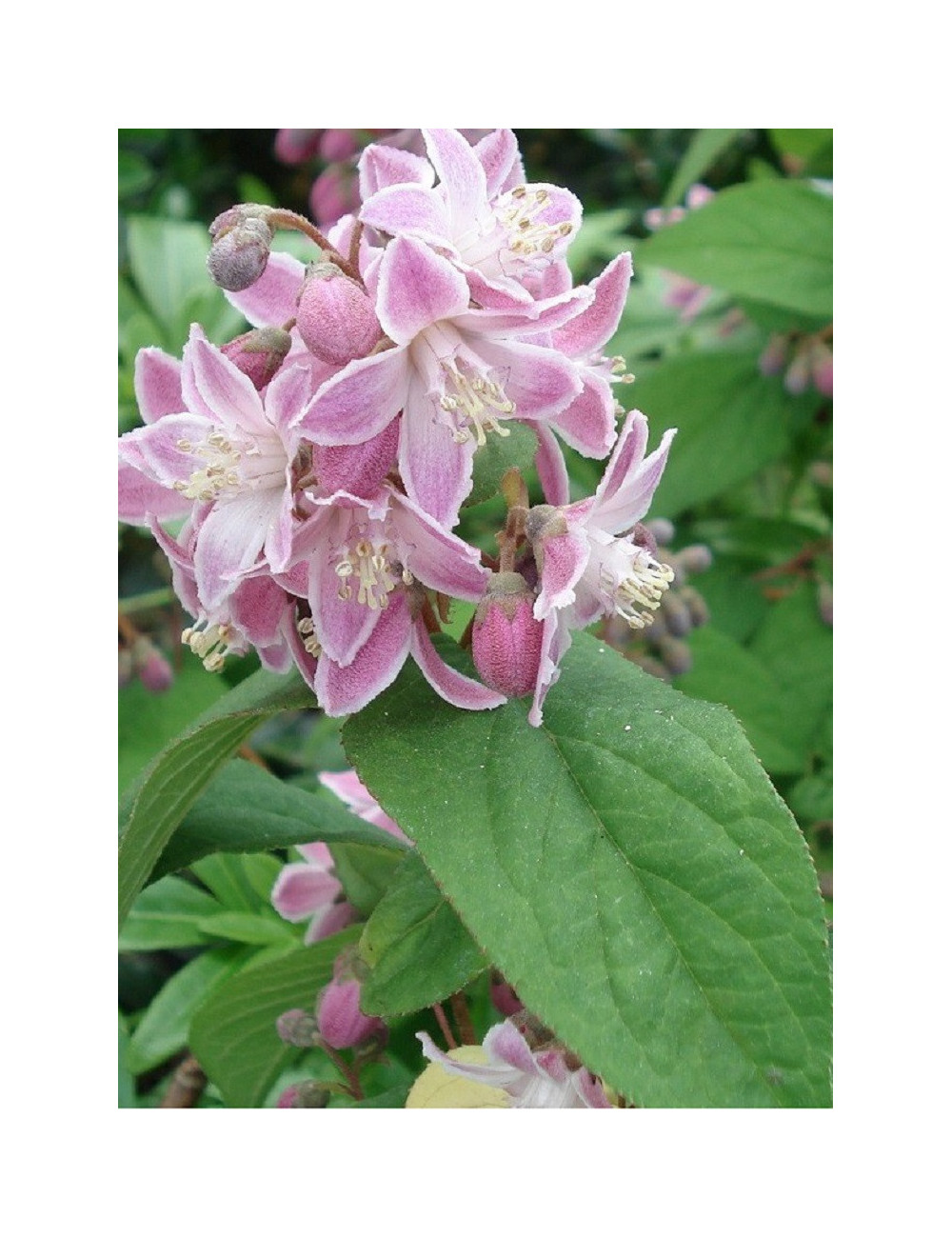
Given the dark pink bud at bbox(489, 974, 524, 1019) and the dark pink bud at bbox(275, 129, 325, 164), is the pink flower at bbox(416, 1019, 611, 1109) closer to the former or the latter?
the dark pink bud at bbox(489, 974, 524, 1019)

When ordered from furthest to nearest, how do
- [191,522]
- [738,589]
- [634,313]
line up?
1. [634,313]
2. [738,589]
3. [191,522]

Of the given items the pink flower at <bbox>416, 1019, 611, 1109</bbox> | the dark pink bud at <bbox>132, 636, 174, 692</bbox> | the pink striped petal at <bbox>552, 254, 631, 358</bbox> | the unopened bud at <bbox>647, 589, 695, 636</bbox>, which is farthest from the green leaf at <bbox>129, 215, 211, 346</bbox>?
the pink flower at <bbox>416, 1019, 611, 1109</bbox>

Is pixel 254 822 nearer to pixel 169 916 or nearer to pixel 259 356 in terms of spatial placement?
pixel 169 916

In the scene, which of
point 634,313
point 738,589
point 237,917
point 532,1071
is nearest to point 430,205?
point 532,1071

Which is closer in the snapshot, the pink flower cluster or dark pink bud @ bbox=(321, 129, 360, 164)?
the pink flower cluster

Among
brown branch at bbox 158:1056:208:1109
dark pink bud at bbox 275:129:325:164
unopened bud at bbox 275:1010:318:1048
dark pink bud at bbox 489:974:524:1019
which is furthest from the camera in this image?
dark pink bud at bbox 275:129:325:164

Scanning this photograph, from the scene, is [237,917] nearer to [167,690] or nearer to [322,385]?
[167,690]
